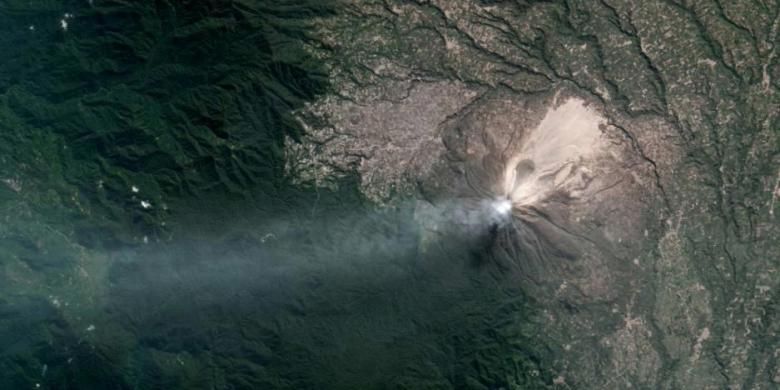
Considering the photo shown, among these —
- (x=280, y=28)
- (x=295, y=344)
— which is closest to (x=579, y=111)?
(x=280, y=28)

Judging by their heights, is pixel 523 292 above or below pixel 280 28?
below

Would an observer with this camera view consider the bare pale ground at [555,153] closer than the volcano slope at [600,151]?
No

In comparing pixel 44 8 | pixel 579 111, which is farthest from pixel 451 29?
pixel 44 8

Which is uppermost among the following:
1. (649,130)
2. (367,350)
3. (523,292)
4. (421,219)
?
(649,130)

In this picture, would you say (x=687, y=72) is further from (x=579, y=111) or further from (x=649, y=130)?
(x=579, y=111)

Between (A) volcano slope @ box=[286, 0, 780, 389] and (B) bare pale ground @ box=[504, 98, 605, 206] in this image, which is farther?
(B) bare pale ground @ box=[504, 98, 605, 206]

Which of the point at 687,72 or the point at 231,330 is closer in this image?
the point at 687,72

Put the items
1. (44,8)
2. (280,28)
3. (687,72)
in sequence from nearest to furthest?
(687,72) < (280,28) < (44,8)

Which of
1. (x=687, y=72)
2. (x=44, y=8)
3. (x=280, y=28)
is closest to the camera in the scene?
(x=687, y=72)
